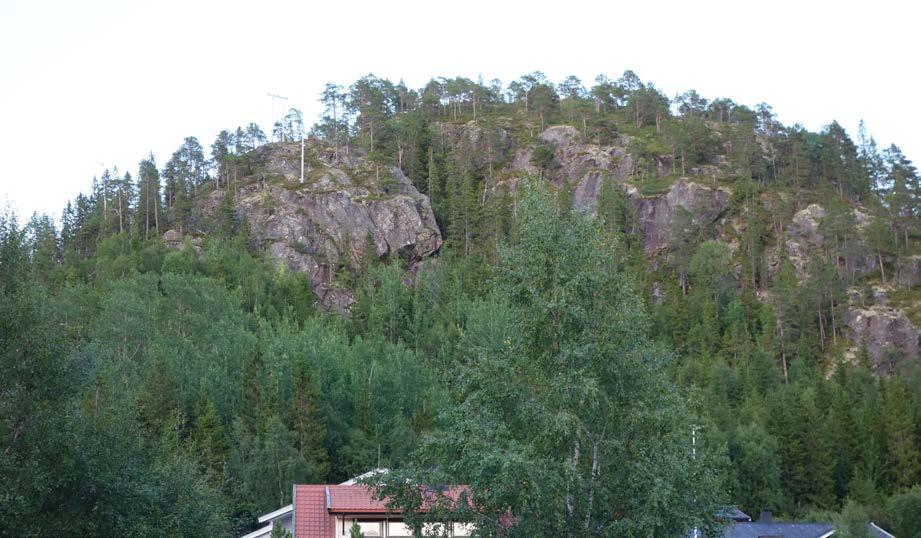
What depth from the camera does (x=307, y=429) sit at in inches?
2400

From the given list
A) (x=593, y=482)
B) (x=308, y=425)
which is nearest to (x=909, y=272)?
(x=308, y=425)

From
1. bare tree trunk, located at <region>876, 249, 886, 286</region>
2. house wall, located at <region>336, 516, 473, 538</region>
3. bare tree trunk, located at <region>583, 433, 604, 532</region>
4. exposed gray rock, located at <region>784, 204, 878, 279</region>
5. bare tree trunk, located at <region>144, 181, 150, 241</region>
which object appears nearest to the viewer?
bare tree trunk, located at <region>583, 433, 604, 532</region>

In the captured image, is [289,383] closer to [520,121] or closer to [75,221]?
[75,221]

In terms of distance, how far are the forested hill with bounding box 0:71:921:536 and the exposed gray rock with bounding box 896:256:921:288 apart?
272 mm

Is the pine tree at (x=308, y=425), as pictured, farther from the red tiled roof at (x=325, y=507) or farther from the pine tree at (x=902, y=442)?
the pine tree at (x=902, y=442)

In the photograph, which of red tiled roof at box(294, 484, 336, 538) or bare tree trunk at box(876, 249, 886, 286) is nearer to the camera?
red tiled roof at box(294, 484, 336, 538)

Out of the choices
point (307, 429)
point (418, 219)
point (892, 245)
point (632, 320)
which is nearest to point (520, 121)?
point (418, 219)

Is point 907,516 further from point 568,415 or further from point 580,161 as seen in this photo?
point 580,161

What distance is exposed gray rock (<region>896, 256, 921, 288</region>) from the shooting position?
98375 mm

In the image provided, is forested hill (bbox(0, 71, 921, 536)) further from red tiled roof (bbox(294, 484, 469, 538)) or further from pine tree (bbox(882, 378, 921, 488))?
red tiled roof (bbox(294, 484, 469, 538))

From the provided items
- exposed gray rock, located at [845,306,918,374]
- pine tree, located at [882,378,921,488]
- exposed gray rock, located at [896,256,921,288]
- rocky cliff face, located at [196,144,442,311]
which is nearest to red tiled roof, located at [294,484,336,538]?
pine tree, located at [882,378,921,488]

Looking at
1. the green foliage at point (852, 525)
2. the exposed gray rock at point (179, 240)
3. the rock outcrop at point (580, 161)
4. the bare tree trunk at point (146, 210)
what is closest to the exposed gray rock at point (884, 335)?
the rock outcrop at point (580, 161)

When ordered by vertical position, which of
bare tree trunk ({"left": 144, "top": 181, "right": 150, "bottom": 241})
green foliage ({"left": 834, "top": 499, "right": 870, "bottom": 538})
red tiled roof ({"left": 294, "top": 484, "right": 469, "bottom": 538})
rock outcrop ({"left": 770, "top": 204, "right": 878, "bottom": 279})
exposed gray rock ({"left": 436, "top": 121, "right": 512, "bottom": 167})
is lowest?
green foliage ({"left": 834, "top": 499, "right": 870, "bottom": 538})

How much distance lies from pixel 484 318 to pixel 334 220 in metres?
46.2
